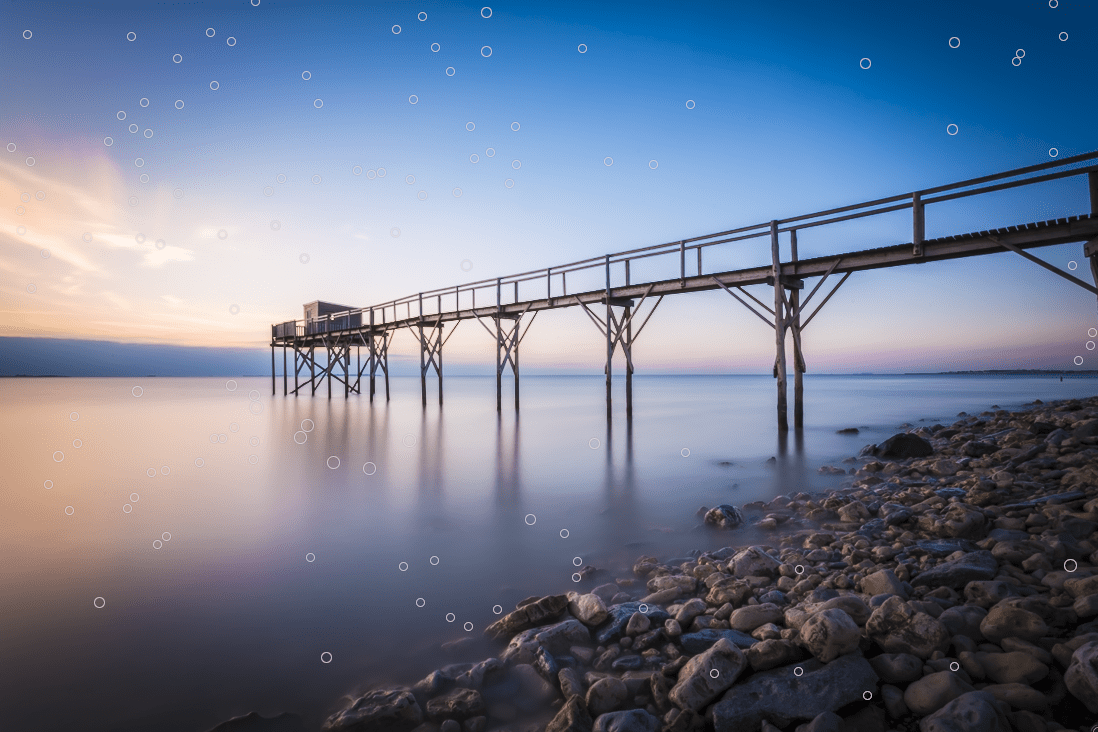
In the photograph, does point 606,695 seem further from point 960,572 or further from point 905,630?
point 960,572

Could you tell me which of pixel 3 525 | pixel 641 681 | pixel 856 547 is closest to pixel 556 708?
pixel 641 681

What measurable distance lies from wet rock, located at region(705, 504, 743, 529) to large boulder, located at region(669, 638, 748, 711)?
3.23 m

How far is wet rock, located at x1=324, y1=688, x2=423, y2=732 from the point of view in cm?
266

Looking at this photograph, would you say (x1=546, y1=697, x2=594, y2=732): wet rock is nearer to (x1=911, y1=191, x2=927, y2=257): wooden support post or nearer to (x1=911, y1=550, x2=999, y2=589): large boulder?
(x1=911, y1=550, x2=999, y2=589): large boulder

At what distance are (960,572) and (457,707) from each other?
139 inches

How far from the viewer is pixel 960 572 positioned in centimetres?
329

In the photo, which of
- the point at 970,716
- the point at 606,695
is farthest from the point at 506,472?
the point at 970,716

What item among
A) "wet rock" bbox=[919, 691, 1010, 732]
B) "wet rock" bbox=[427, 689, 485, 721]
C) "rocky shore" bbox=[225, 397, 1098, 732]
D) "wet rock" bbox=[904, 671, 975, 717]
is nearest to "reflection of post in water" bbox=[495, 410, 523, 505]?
"rocky shore" bbox=[225, 397, 1098, 732]

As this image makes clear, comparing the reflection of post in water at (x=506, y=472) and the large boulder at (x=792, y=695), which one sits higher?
the large boulder at (x=792, y=695)

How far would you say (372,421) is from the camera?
2034 cm

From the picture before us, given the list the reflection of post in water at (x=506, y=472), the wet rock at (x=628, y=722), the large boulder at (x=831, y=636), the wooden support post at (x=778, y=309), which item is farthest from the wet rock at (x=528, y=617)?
the wooden support post at (x=778, y=309)

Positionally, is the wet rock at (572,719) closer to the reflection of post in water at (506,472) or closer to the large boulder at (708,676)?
the large boulder at (708,676)

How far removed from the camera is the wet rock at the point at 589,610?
11.4ft

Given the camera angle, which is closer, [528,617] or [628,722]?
[628,722]
